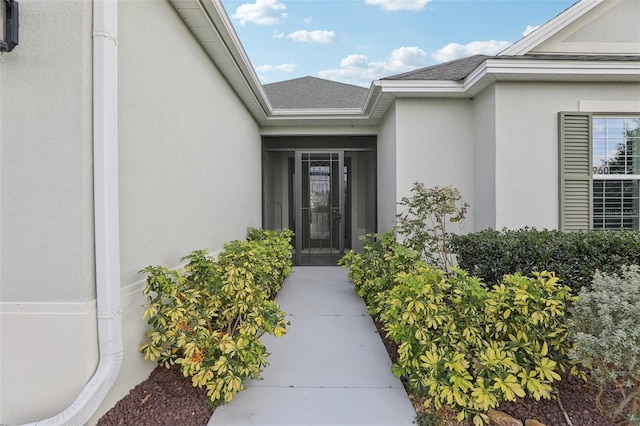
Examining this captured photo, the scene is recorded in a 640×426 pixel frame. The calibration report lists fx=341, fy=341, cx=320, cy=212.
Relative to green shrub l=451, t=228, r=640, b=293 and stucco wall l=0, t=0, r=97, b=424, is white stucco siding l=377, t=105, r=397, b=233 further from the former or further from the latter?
stucco wall l=0, t=0, r=97, b=424

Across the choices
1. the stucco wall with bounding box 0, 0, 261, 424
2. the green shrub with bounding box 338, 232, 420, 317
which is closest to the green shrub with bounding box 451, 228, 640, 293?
the green shrub with bounding box 338, 232, 420, 317

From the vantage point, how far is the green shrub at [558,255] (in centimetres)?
372

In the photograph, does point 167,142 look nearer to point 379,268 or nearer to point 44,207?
point 44,207

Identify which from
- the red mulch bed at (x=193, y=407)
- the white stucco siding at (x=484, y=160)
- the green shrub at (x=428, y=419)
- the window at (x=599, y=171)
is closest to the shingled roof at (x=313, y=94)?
the white stucco siding at (x=484, y=160)

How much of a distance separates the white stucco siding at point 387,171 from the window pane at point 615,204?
3.22 m

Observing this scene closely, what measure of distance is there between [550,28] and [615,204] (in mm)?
3073

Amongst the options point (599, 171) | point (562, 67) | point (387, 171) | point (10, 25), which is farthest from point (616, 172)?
point (10, 25)

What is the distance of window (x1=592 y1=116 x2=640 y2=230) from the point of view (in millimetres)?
5434

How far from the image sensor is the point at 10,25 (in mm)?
2195

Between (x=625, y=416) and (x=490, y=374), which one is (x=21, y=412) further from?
(x=625, y=416)

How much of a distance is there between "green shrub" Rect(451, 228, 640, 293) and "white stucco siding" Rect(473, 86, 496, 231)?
1567mm

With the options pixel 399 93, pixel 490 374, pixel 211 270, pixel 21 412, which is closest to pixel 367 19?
pixel 399 93

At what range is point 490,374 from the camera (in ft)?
8.04

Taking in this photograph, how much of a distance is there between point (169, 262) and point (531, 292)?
326cm
